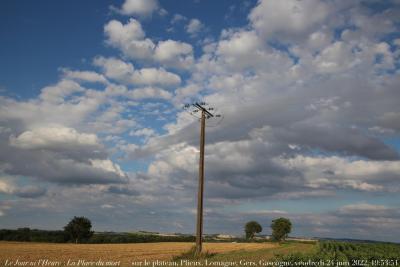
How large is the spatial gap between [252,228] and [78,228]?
59183 millimetres

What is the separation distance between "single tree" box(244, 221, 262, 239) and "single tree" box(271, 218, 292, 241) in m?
14.8

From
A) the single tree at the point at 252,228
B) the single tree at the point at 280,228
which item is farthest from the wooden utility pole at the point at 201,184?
the single tree at the point at 252,228

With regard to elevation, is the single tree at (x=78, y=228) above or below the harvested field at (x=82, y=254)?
above

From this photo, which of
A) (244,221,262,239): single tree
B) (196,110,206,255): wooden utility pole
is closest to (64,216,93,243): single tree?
(244,221,262,239): single tree

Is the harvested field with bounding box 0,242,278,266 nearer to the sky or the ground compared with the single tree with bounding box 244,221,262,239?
nearer to the ground

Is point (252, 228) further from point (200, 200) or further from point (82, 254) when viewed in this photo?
point (200, 200)

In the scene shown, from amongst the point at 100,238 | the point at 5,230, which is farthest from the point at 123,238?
the point at 5,230

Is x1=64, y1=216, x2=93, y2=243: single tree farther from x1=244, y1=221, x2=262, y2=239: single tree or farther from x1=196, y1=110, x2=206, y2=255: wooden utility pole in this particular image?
x1=196, y1=110, x2=206, y2=255: wooden utility pole

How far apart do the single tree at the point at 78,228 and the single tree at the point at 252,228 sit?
186ft

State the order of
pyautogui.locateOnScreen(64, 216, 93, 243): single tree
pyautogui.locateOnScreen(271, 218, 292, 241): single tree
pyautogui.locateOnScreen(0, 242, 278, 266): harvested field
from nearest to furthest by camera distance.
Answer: pyautogui.locateOnScreen(0, 242, 278, 266): harvested field, pyautogui.locateOnScreen(64, 216, 93, 243): single tree, pyautogui.locateOnScreen(271, 218, 292, 241): single tree

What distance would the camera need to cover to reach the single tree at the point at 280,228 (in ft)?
370

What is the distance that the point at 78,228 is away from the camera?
89875 millimetres

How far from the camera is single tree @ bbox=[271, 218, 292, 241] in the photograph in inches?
4437

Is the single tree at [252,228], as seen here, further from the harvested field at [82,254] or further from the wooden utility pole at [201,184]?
the wooden utility pole at [201,184]
